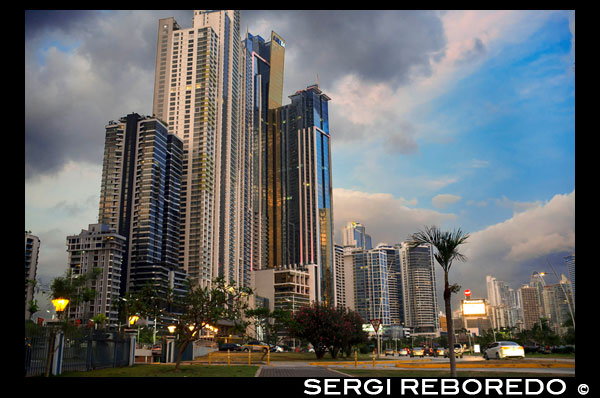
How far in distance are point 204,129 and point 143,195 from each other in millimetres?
28778

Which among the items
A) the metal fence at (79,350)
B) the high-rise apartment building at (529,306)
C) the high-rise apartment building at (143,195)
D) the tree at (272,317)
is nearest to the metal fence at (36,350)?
the metal fence at (79,350)

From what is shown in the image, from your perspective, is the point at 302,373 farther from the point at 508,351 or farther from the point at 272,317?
the point at 272,317

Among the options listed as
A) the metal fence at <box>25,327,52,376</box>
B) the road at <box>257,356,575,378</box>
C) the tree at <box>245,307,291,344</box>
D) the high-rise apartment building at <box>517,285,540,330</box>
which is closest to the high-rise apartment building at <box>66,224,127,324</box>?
the tree at <box>245,307,291,344</box>

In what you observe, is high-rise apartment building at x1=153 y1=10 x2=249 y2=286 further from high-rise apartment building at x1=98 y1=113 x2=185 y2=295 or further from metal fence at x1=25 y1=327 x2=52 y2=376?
metal fence at x1=25 y1=327 x2=52 y2=376

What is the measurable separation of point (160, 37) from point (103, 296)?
8412 centimetres

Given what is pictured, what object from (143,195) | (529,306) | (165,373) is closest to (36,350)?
(165,373)

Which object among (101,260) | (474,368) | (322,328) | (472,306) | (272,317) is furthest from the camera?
(101,260)

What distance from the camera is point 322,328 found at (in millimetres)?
37281

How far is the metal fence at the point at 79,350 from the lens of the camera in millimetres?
17375

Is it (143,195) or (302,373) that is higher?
(143,195)

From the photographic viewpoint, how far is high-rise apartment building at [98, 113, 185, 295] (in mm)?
136250

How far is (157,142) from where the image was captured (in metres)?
140
